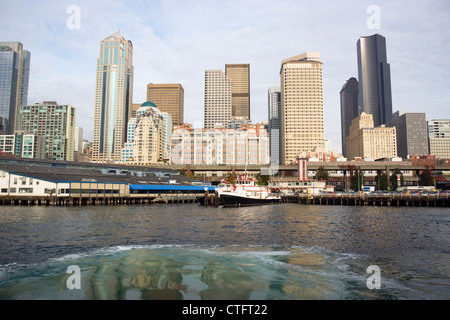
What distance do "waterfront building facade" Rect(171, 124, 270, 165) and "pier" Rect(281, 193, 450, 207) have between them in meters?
109

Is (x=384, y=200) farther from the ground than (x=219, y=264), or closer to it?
farther from the ground

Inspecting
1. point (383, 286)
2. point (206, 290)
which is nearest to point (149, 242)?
point (206, 290)

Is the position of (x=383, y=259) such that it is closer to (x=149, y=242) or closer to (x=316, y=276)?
(x=316, y=276)

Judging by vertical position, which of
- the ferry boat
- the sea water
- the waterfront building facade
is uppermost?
the waterfront building facade

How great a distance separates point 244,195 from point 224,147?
424ft

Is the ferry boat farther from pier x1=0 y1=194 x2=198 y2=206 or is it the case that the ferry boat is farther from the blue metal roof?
pier x1=0 y1=194 x2=198 y2=206

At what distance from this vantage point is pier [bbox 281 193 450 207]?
67812 millimetres

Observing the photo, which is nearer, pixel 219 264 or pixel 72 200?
pixel 219 264

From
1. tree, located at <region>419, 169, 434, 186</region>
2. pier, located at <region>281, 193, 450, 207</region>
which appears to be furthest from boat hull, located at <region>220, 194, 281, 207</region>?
tree, located at <region>419, 169, 434, 186</region>

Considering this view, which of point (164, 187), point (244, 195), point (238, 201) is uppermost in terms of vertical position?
point (164, 187)

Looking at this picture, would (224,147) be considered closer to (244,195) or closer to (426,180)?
(426,180)

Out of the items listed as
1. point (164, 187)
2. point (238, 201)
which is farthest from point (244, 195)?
point (164, 187)

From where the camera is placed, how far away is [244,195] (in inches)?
2675

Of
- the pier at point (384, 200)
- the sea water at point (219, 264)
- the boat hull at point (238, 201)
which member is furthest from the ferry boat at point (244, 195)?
the sea water at point (219, 264)
